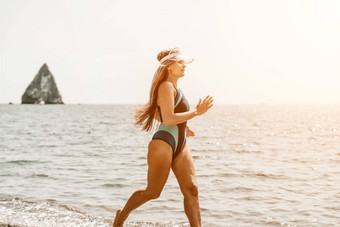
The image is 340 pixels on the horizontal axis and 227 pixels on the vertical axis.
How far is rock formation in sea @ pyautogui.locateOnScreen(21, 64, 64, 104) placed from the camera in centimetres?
17950

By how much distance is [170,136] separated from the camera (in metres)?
4.52

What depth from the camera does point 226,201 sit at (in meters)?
8.90

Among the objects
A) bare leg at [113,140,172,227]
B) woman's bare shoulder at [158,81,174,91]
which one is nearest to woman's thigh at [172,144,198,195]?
bare leg at [113,140,172,227]

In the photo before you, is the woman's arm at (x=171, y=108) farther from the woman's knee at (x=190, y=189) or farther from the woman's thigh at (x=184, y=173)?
the woman's knee at (x=190, y=189)

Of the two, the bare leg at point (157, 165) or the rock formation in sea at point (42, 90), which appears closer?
the bare leg at point (157, 165)

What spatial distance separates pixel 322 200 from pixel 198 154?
9744 millimetres

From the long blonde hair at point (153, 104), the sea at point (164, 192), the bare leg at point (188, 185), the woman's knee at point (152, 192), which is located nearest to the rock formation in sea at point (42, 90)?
the sea at point (164, 192)

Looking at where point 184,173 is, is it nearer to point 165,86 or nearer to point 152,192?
point 152,192

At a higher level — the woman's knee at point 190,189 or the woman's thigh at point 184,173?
the woman's thigh at point 184,173

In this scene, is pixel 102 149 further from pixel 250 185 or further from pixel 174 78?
pixel 174 78

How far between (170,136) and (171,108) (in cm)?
32

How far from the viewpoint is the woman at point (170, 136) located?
445 cm

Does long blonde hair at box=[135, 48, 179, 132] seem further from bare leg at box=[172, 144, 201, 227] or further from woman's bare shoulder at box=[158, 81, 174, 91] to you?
bare leg at box=[172, 144, 201, 227]

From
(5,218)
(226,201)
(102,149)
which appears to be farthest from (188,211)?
(102,149)
